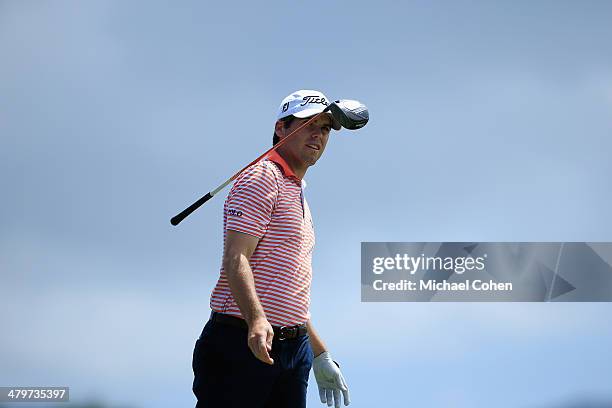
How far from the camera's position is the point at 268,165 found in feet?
11.8

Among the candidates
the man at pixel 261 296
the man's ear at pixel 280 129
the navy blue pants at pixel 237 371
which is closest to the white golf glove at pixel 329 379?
the man at pixel 261 296

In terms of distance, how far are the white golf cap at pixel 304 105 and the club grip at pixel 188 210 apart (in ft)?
1.62

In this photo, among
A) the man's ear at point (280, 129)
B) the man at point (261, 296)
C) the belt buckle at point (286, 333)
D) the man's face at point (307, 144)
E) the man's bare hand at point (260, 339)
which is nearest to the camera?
the man's bare hand at point (260, 339)

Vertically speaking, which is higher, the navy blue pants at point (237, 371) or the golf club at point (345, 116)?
the golf club at point (345, 116)

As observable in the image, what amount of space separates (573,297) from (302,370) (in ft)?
23.9

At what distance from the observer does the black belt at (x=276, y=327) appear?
344 cm

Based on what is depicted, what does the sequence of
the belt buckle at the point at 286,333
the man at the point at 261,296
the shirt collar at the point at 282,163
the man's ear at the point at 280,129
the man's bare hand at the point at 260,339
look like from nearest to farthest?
1. the man's bare hand at the point at 260,339
2. the man at the point at 261,296
3. the belt buckle at the point at 286,333
4. the shirt collar at the point at 282,163
5. the man's ear at the point at 280,129

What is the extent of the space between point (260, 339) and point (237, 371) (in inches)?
16.3

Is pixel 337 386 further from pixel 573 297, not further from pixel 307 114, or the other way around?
pixel 573 297

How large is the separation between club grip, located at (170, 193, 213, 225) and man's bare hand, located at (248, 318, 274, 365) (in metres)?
0.88

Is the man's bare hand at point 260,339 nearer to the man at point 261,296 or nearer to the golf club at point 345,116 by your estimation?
the man at point 261,296

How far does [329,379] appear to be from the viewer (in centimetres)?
407

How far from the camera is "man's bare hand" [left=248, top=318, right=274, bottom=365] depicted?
10.2 ft

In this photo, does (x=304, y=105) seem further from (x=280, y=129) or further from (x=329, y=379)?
(x=329, y=379)
